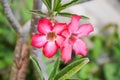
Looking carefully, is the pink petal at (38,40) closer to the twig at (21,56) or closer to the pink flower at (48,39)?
the pink flower at (48,39)

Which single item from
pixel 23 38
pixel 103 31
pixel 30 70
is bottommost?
pixel 30 70

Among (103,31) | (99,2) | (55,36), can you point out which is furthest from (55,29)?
(99,2)

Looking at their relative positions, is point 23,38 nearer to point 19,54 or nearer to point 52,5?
point 19,54

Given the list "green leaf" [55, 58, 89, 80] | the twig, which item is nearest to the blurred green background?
the twig

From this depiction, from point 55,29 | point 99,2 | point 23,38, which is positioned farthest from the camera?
point 99,2

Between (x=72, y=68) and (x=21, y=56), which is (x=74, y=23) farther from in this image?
(x=21, y=56)

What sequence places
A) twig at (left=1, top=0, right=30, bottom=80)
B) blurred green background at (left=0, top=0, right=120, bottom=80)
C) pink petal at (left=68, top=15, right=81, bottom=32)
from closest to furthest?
1. pink petal at (left=68, top=15, right=81, bottom=32)
2. twig at (left=1, top=0, right=30, bottom=80)
3. blurred green background at (left=0, top=0, right=120, bottom=80)

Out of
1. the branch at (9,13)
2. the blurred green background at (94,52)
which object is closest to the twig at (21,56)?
the branch at (9,13)

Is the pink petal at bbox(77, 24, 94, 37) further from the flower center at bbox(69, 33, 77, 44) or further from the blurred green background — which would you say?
the blurred green background

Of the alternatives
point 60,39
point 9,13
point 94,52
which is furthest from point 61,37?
point 94,52
